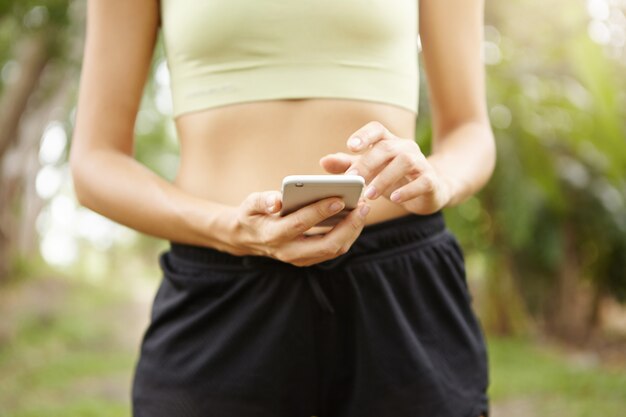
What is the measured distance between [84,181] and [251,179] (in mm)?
272

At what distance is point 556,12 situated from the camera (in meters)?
5.95

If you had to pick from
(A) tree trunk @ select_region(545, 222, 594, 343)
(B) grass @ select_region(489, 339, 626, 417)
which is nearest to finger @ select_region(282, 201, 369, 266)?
(B) grass @ select_region(489, 339, 626, 417)

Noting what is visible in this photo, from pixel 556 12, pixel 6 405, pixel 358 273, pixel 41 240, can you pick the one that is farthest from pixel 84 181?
pixel 41 240

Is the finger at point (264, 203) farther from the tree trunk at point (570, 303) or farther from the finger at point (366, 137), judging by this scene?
the tree trunk at point (570, 303)

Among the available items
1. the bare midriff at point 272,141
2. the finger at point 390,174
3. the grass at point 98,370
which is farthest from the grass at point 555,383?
the finger at point 390,174

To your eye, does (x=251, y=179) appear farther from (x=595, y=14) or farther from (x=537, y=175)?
(x=595, y=14)

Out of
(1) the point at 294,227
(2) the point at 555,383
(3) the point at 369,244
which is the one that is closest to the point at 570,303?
(2) the point at 555,383

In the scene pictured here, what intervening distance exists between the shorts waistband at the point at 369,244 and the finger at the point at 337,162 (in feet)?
0.57

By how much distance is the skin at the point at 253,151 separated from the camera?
0.92 metres

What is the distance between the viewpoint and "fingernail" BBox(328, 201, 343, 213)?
0.85 meters

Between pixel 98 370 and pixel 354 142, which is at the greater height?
pixel 354 142

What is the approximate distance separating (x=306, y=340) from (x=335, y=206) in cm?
27

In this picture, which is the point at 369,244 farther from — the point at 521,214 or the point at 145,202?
the point at 521,214

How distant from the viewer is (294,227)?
2.87 ft
